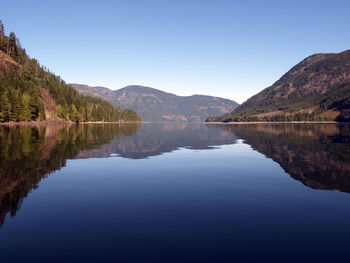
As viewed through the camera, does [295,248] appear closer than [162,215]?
Yes

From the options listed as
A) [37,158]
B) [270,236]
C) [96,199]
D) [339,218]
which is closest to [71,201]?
[96,199]

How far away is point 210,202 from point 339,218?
6217 millimetres

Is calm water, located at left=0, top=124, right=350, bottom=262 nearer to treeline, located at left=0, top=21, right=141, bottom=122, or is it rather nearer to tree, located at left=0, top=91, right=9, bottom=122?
tree, located at left=0, top=91, right=9, bottom=122

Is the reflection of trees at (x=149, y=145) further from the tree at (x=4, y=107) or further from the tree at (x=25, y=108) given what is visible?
the tree at (x=25, y=108)

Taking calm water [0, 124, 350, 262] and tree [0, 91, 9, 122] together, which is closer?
calm water [0, 124, 350, 262]

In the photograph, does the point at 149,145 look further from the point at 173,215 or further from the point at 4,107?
the point at 4,107

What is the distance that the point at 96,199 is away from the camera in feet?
48.3

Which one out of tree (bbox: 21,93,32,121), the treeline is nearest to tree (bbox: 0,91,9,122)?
the treeline

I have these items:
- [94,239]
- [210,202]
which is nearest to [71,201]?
[94,239]

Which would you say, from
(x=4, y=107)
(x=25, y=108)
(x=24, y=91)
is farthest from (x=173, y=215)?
(x=24, y=91)

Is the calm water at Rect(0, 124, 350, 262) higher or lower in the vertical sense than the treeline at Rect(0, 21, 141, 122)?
lower

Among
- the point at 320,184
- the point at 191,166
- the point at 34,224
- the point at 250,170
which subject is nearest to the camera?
the point at 34,224

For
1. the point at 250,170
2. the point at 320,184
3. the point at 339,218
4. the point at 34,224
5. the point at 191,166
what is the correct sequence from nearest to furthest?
the point at 34,224, the point at 339,218, the point at 320,184, the point at 250,170, the point at 191,166

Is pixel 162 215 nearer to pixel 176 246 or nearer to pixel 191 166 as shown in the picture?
pixel 176 246
